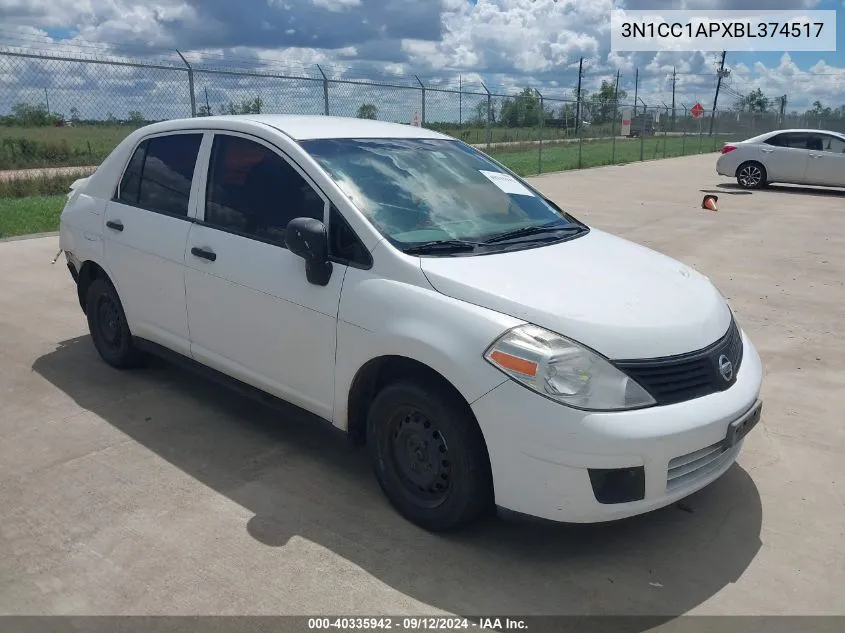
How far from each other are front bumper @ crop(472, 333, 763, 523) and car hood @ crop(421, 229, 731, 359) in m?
0.27

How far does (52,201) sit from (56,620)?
11.8 metres

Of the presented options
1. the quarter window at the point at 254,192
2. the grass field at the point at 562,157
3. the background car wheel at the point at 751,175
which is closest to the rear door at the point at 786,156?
the background car wheel at the point at 751,175

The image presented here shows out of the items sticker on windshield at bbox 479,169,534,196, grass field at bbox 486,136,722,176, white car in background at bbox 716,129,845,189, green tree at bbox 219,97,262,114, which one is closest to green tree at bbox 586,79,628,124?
grass field at bbox 486,136,722,176

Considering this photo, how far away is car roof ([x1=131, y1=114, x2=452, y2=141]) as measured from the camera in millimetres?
4004

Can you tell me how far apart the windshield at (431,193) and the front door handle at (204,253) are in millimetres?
Result: 796

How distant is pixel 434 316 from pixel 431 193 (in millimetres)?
1007

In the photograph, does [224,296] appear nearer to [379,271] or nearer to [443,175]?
[379,271]

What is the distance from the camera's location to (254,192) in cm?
395

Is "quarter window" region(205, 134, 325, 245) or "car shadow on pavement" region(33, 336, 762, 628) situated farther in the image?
"quarter window" region(205, 134, 325, 245)

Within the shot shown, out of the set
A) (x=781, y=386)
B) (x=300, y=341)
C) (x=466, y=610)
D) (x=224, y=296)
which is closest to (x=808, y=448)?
(x=781, y=386)

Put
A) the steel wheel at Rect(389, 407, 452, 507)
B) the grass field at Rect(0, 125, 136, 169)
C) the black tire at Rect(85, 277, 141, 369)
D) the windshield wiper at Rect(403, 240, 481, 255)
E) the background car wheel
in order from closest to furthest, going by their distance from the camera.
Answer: the steel wheel at Rect(389, 407, 452, 507) → the windshield wiper at Rect(403, 240, 481, 255) → the black tire at Rect(85, 277, 141, 369) → the grass field at Rect(0, 125, 136, 169) → the background car wheel

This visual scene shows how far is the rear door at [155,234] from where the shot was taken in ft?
14.2

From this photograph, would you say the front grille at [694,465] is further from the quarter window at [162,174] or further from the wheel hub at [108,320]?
the wheel hub at [108,320]

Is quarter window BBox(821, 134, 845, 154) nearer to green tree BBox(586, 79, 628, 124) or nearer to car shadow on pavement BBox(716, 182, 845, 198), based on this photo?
car shadow on pavement BBox(716, 182, 845, 198)
